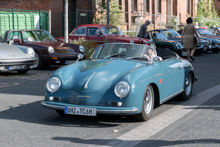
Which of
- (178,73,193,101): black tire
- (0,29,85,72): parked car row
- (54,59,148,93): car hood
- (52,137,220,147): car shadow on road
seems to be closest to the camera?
(52,137,220,147): car shadow on road

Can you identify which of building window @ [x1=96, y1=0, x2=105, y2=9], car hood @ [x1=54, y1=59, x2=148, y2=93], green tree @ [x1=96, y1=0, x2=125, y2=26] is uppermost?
building window @ [x1=96, y1=0, x2=105, y2=9]

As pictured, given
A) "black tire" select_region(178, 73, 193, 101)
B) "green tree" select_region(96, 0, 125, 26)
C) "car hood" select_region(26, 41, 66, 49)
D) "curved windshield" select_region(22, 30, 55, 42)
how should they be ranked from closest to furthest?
"black tire" select_region(178, 73, 193, 101) < "car hood" select_region(26, 41, 66, 49) < "curved windshield" select_region(22, 30, 55, 42) < "green tree" select_region(96, 0, 125, 26)

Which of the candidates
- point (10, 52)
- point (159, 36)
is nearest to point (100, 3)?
Result: point (159, 36)

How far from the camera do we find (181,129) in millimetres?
6031

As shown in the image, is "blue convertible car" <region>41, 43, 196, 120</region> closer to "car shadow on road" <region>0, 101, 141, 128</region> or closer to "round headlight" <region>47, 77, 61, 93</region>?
"round headlight" <region>47, 77, 61, 93</region>

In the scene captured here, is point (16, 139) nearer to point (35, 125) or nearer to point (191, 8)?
point (35, 125)

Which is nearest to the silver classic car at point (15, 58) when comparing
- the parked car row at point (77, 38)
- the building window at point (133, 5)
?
the parked car row at point (77, 38)

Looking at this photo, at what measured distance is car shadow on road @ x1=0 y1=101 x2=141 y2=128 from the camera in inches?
255

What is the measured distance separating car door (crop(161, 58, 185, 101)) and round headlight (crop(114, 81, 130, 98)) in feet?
4.14

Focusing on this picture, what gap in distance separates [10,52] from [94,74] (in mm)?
6783

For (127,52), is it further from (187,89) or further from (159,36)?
(159,36)

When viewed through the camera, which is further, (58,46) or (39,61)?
(58,46)

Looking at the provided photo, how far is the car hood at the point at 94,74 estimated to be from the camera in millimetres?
6375

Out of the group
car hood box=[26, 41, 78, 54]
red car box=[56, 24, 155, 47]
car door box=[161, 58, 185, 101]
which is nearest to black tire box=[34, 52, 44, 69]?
car hood box=[26, 41, 78, 54]
